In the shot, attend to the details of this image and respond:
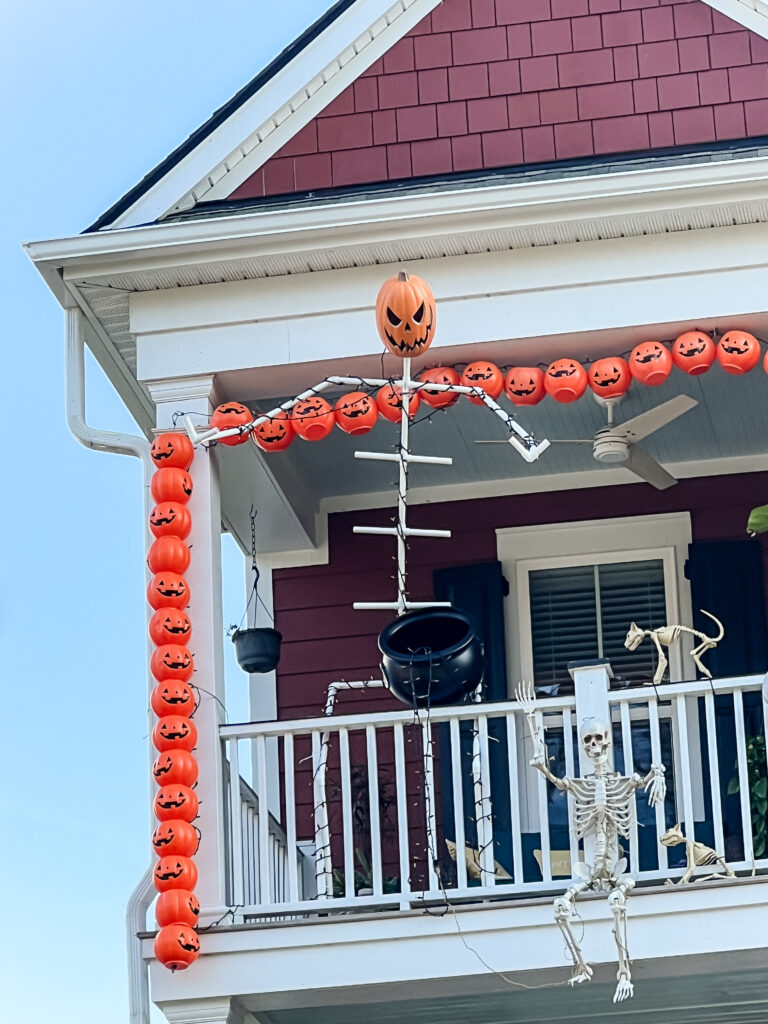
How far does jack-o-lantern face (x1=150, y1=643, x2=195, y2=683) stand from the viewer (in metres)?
8.66

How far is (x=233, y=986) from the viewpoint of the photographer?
8.30 meters

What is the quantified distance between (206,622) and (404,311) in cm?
176

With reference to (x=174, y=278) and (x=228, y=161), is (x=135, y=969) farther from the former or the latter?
(x=228, y=161)

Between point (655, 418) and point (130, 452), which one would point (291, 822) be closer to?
point (130, 452)

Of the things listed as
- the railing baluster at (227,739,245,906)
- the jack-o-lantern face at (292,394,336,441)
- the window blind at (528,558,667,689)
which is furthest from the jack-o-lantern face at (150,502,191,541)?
the window blind at (528,558,667,689)

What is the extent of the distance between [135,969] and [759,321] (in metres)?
4.13

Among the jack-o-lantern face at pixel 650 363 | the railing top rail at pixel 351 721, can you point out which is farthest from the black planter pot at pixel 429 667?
the jack-o-lantern face at pixel 650 363

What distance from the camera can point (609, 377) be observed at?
29.5 ft

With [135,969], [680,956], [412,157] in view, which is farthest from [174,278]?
[680,956]

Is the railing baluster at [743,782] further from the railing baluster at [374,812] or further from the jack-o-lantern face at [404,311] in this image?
the jack-o-lantern face at [404,311]

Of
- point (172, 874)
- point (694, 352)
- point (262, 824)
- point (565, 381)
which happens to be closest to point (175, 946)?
point (172, 874)

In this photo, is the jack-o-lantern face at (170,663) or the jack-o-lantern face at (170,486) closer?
the jack-o-lantern face at (170,663)

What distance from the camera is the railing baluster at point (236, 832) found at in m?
8.53

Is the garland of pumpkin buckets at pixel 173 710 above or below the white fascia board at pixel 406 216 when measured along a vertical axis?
below
